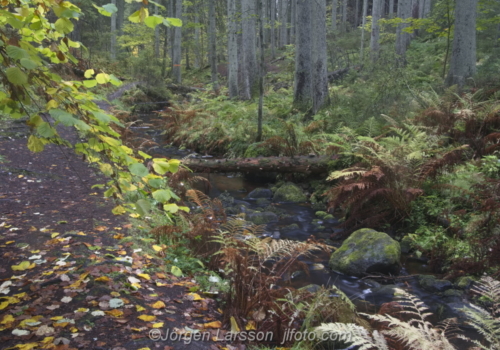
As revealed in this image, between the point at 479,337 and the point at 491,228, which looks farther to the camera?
the point at 491,228

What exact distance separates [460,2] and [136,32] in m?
Result: 24.4

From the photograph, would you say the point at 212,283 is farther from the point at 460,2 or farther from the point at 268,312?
the point at 460,2

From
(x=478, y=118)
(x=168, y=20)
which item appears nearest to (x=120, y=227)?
(x=168, y=20)

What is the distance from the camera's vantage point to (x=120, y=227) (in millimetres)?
4480

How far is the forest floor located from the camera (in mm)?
2408

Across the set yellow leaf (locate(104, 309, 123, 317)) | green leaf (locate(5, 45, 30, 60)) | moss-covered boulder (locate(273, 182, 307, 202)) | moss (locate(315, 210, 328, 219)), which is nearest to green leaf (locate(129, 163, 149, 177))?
green leaf (locate(5, 45, 30, 60))

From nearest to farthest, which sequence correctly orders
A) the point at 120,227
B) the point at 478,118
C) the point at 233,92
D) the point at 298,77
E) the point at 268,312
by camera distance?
the point at 268,312 → the point at 120,227 → the point at 478,118 → the point at 298,77 → the point at 233,92

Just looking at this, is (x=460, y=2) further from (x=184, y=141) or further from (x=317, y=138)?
(x=184, y=141)

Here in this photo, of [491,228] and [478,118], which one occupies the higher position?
[478,118]

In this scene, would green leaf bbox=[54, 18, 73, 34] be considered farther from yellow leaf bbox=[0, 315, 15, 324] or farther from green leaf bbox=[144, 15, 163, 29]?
yellow leaf bbox=[0, 315, 15, 324]

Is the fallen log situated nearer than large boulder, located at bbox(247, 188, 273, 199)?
Yes

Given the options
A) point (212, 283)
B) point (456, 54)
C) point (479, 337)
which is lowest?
point (479, 337)

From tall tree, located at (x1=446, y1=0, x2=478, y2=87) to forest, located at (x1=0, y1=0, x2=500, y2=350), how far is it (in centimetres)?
4

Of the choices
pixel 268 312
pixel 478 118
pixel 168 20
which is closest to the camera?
pixel 168 20
